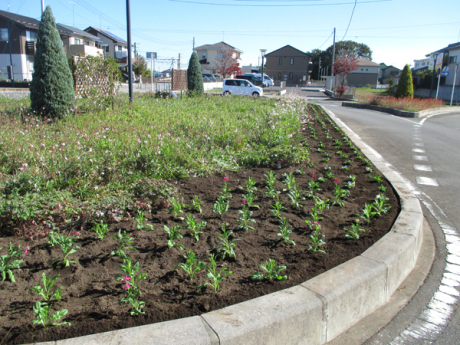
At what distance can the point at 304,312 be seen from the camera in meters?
2.12

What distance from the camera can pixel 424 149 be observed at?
880 centimetres

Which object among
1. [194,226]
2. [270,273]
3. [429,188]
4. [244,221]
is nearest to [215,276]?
[270,273]

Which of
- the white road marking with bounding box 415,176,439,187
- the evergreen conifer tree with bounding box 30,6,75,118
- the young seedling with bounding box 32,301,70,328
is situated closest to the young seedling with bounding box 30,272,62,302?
the young seedling with bounding box 32,301,70,328

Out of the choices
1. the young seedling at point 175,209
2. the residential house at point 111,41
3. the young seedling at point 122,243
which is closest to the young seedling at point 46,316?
the young seedling at point 122,243

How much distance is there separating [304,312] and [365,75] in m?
87.7

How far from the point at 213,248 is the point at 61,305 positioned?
47.3 inches

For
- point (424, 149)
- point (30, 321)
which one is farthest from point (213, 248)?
point (424, 149)

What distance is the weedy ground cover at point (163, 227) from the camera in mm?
2234

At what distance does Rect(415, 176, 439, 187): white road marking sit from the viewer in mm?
5828

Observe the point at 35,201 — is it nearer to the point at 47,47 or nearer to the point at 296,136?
the point at 296,136

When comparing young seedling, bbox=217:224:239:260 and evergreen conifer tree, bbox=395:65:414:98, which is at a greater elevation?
evergreen conifer tree, bbox=395:65:414:98

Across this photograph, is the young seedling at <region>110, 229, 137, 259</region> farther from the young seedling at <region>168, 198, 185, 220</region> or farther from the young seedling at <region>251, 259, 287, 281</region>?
the young seedling at <region>251, 259, 287, 281</region>

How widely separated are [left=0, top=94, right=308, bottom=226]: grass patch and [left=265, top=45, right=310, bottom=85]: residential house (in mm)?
75109

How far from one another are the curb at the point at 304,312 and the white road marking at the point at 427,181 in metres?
3.27
